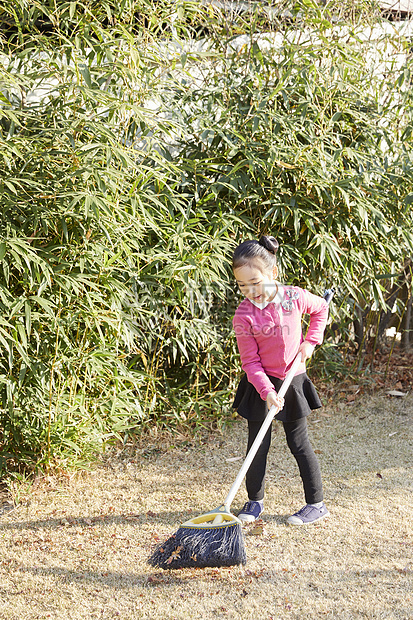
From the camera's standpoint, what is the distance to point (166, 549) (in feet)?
6.88

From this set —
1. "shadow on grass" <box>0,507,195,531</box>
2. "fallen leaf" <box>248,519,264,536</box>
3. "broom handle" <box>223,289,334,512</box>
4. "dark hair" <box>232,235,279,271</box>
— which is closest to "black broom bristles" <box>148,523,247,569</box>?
"broom handle" <box>223,289,334,512</box>

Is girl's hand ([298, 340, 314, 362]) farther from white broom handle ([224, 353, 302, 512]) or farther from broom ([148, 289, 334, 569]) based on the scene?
broom ([148, 289, 334, 569])

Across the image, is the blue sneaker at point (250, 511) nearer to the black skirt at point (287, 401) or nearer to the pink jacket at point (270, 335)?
the black skirt at point (287, 401)

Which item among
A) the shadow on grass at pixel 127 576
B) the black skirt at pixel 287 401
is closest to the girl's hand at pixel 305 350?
the black skirt at pixel 287 401

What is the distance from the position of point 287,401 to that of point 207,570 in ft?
2.42

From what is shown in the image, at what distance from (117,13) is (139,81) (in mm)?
349

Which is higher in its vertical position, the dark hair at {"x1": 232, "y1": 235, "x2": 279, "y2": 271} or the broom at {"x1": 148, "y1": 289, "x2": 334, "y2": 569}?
the dark hair at {"x1": 232, "y1": 235, "x2": 279, "y2": 271}

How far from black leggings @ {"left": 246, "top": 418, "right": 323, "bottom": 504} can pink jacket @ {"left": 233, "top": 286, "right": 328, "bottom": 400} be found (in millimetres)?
244

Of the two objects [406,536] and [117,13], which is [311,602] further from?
[117,13]

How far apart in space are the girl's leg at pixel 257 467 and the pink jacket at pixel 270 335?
0.87ft

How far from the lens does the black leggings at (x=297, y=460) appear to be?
251 centimetres

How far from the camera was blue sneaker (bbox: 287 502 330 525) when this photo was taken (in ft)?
8.21

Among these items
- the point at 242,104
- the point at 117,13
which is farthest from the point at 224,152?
the point at 117,13

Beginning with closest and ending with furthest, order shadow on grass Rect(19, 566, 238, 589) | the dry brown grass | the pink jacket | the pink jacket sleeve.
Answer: the dry brown grass, shadow on grass Rect(19, 566, 238, 589), the pink jacket, the pink jacket sleeve
